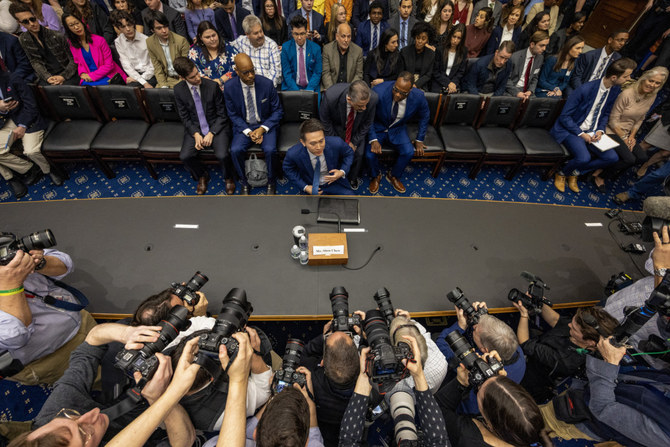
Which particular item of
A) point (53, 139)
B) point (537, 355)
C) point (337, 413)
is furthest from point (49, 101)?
point (537, 355)

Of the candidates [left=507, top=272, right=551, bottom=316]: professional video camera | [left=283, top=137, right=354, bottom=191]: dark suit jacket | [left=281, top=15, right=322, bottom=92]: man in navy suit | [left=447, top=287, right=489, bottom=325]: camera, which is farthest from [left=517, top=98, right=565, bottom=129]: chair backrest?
[left=447, top=287, right=489, bottom=325]: camera

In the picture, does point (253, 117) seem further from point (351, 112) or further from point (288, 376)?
point (288, 376)

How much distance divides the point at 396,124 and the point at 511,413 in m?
3.13

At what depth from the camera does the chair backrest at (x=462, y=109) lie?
391 centimetres

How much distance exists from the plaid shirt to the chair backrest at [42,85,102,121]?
6.17 ft

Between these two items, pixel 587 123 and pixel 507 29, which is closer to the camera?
pixel 587 123

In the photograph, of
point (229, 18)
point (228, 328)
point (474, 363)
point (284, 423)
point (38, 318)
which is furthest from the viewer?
point (229, 18)

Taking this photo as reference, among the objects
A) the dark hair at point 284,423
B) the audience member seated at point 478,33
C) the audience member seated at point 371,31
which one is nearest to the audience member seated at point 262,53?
the audience member seated at point 371,31

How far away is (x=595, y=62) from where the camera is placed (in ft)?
14.2

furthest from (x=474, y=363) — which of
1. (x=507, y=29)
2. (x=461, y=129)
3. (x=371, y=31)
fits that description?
(x=507, y=29)

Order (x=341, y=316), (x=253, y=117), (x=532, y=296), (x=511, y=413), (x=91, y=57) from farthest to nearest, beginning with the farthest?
(x=91, y=57) < (x=253, y=117) < (x=532, y=296) < (x=341, y=316) < (x=511, y=413)

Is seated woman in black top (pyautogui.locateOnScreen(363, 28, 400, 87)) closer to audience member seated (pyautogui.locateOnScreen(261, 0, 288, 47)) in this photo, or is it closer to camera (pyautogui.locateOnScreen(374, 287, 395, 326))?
audience member seated (pyautogui.locateOnScreen(261, 0, 288, 47))

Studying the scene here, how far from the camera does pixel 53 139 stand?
3.63 meters

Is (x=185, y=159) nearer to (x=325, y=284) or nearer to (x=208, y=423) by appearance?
(x=325, y=284)
